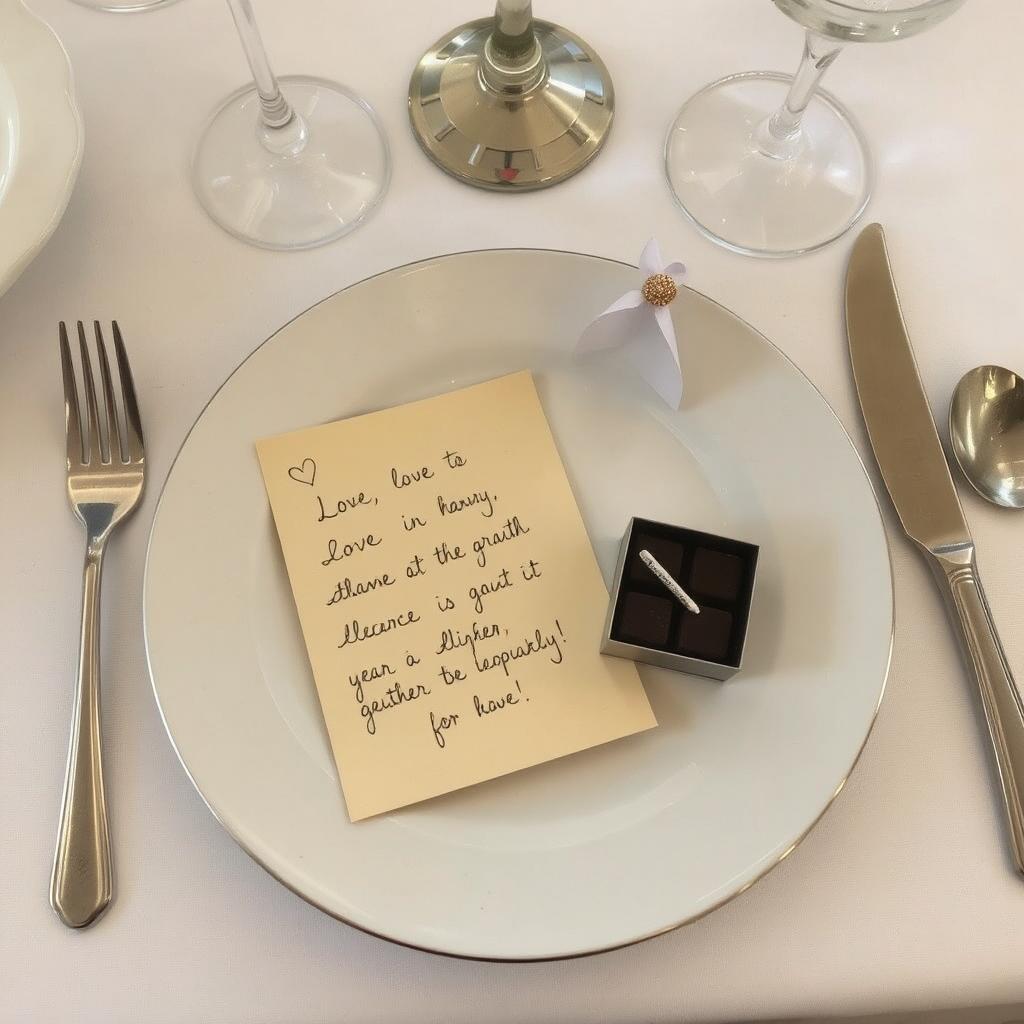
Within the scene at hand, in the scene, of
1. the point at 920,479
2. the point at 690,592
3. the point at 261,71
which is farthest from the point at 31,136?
the point at 920,479

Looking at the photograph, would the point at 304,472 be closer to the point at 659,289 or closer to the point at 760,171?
the point at 659,289

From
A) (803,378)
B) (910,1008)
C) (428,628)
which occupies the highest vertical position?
(803,378)

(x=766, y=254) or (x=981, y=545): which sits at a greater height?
(x=766, y=254)

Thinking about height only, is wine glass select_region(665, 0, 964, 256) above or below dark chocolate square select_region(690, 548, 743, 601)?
above

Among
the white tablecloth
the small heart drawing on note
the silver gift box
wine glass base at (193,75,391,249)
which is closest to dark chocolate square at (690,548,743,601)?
the silver gift box

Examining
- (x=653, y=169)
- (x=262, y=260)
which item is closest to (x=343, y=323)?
(x=262, y=260)

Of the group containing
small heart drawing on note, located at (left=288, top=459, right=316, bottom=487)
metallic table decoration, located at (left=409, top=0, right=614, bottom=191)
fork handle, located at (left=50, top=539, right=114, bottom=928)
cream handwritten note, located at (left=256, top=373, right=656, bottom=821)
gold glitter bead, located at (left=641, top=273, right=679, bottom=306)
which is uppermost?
metallic table decoration, located at (left=409, top=0, right=614, bottom=191)

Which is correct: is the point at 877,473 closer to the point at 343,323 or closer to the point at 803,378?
the point at 803,378

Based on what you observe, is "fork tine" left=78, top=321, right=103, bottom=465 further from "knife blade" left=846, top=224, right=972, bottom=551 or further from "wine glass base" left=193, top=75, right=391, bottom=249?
"knife blade" left=846, top=224, right=972, bottom=551
